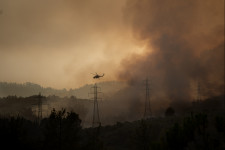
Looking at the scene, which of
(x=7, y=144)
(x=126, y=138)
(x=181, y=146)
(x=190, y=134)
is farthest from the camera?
(x=126, y=138)

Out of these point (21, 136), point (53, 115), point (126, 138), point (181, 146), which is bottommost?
point (126, 138)

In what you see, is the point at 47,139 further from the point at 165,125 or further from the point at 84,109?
the point at 84,109

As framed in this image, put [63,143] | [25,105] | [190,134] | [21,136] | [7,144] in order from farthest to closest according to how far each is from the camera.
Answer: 1. [25,105]
2. [190,134]
3. [63,143]
4. [21,136]
5. [7,144]

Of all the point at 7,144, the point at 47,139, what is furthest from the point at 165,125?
the point at 7,144

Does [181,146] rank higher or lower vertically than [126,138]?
higher

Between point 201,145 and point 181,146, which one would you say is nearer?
point 181,146

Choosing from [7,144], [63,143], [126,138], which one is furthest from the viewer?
[126,138]

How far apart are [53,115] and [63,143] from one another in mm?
4464

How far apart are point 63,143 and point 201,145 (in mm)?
29341

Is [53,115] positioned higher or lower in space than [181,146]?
higher

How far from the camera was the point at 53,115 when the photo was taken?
4034 cm

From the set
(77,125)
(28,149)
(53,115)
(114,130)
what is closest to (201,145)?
(77,125)

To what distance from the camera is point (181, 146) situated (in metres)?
48.7

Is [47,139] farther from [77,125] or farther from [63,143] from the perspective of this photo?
[77,125]
